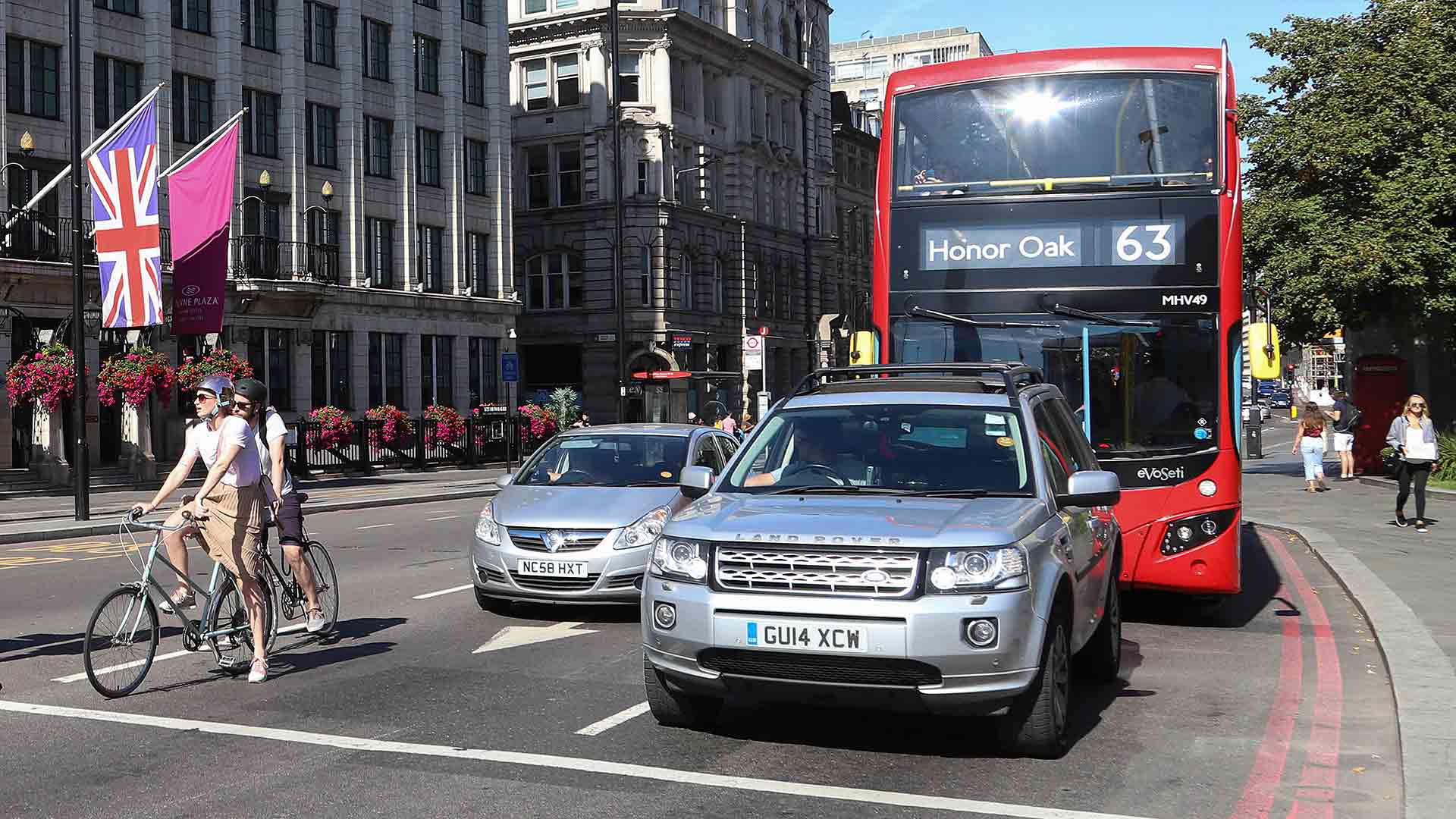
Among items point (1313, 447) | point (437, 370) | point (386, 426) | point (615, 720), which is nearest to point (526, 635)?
point (615, 720)

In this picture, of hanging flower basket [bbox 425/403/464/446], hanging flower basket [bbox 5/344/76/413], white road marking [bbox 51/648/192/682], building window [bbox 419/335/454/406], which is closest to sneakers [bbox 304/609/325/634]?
white road marking [bbox 51/648/192/682]

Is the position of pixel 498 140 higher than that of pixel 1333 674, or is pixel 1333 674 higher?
pixel 498 140

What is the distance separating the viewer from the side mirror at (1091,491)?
7203 mm

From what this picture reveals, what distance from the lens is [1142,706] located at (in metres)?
8.17

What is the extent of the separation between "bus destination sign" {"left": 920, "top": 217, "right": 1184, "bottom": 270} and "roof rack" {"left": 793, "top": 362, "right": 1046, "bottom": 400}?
262cm

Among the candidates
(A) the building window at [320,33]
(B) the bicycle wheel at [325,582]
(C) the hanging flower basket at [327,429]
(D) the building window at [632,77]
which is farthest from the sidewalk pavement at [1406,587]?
(D) the building window at [632,77]

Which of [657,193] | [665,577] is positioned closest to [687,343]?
[657,193]

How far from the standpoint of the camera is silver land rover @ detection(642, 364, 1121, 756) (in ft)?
20.9

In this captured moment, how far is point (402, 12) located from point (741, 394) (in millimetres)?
25980

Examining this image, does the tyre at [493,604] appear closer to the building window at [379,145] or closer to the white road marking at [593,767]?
the white road marking at [593,767]

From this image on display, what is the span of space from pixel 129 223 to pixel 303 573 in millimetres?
18721

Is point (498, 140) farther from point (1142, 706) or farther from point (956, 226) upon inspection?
point (1142, 706)

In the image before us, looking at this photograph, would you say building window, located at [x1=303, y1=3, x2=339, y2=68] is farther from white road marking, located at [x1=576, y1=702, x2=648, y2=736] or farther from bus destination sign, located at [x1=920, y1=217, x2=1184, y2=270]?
white road marking, located at [x1=576, y1=702, x2=648, y2=736]

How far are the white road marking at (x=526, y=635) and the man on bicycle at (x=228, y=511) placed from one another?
5.34 ft
